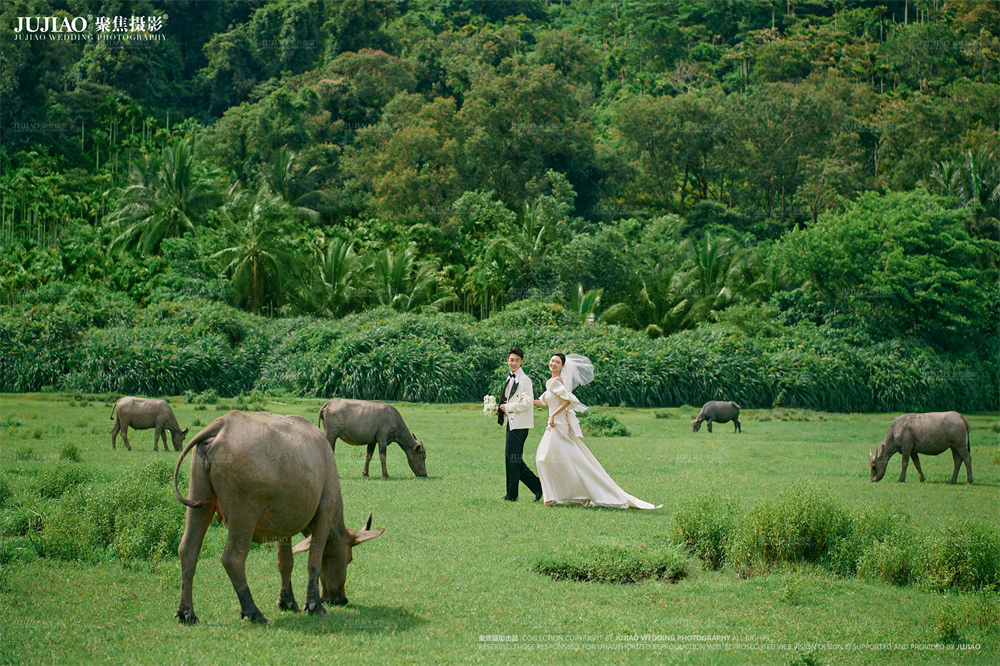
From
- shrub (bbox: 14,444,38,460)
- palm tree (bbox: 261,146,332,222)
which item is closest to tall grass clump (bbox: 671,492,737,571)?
shrub (bbox: 14,444,38,460)

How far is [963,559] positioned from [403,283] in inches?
1244

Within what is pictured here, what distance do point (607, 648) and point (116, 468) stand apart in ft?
32.0

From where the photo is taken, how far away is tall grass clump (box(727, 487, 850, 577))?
28.7ft

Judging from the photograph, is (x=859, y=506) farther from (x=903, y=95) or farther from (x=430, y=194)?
(x=903, y=95)

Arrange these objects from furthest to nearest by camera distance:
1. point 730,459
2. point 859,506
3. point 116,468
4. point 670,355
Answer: point 670,355 < point 730,459 < point 116,468 < point 859,506

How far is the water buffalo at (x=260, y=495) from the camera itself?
6.25 metres

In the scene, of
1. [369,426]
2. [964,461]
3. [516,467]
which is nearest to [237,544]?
[516,467]

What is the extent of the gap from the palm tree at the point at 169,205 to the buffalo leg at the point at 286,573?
124 feet

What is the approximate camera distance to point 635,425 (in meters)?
23.3

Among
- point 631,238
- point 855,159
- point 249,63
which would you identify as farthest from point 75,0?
point 855,159

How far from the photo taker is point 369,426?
46.9 feet

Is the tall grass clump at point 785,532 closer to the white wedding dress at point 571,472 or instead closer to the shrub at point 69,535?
the white wedding dress at point 571,472

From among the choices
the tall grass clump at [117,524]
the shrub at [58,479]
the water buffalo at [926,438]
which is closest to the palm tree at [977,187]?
the water buffalo at [926,438]

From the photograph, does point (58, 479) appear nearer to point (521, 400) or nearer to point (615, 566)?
point (521, 400)
